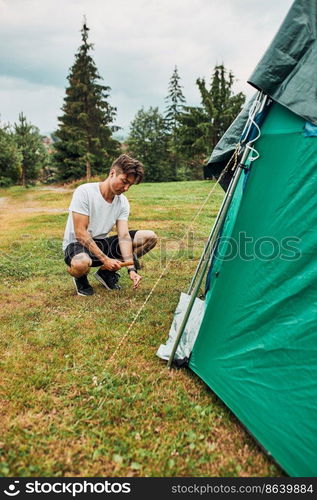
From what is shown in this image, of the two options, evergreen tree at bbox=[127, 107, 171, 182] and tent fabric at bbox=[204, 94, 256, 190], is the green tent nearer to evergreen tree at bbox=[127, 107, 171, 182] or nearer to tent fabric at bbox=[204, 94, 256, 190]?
tent fabric at bbox=[204, 94, 256, 190]

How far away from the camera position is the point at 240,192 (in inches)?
101

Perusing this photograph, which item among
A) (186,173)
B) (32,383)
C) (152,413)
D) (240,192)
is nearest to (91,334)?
(32,383)

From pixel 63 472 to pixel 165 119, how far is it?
144 feet

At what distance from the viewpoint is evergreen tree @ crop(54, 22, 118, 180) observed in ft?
85.9

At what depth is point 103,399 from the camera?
8.19ft

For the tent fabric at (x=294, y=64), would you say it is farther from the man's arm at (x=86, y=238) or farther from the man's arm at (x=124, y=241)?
the man's arm at (x=124, y=241)

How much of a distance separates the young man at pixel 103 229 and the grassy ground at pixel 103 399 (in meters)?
0.48

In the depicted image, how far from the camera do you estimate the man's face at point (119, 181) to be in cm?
371

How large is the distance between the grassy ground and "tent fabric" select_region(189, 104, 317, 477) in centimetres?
19

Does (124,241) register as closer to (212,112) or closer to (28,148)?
(212,112)

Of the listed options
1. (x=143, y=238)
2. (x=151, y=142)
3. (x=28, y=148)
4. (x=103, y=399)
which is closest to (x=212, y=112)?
(x=28, y=148)

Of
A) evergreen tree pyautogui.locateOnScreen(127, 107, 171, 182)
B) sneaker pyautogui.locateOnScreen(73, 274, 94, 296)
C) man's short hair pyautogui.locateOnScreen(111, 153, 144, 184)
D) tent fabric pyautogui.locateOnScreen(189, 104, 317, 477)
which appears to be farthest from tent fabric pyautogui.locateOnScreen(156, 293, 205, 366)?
evergreen tree pyautogui.locateOnScreen(127, 107, 171, 182)

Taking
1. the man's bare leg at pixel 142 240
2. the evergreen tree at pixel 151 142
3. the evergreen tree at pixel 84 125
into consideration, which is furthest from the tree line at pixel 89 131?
the man's bare leg at pixel 142 240
